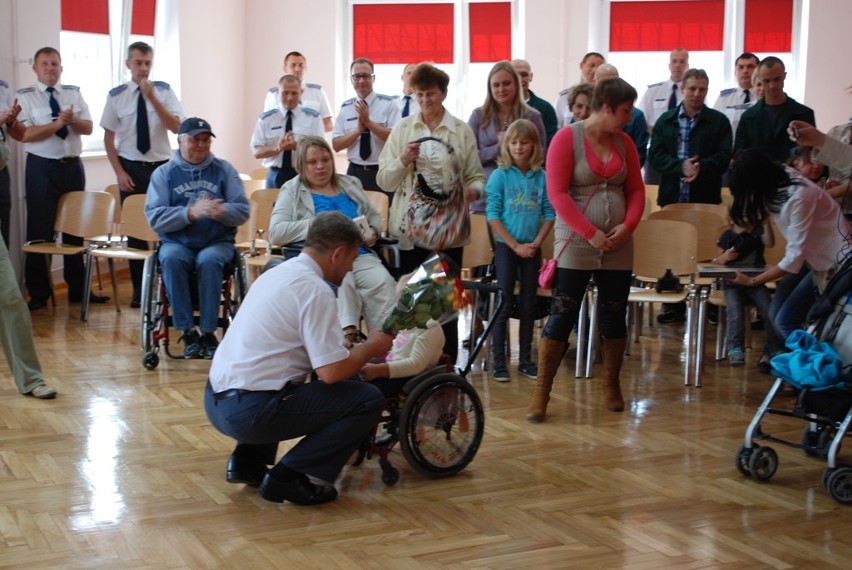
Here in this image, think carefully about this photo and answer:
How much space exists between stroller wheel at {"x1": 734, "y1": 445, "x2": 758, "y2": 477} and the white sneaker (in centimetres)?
310

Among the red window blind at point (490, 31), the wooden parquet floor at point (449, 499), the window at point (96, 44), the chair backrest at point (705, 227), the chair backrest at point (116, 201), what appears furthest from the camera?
the red window blind at point (490, 31)

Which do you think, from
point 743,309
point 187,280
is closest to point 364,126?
point 187,280

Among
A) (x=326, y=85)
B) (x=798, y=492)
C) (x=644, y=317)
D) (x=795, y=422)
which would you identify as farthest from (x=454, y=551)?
(x=326, y=85)

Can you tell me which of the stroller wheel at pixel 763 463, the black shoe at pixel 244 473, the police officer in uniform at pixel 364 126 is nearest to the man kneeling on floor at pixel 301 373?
the black shoe at pixel 244 473

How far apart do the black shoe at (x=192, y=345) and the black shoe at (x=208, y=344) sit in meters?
0.02

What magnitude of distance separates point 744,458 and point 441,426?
114 cm

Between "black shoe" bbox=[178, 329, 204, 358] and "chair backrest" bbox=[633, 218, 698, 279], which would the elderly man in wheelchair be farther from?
"chair backrest" bbox=[633, 218, 698, 279]

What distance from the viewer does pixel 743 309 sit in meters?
6.06

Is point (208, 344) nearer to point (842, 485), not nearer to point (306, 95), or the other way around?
point (842, 485)

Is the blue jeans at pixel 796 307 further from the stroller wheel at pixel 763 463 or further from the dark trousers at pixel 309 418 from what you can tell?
the dark trousers at pixel 309 418

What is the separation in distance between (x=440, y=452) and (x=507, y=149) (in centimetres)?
200

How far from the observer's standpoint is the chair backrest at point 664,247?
229 inches

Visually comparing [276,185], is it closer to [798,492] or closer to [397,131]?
[397,131]

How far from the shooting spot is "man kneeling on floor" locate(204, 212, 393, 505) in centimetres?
365
